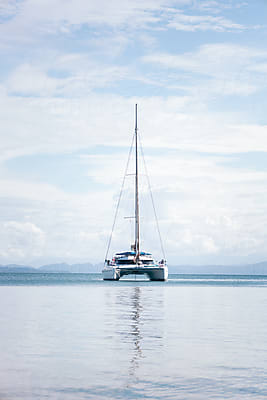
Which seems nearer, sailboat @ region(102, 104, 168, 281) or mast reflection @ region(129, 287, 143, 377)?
mast reflection @ region(129, 287, 143, 377)

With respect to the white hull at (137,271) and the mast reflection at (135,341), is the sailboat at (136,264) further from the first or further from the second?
the mast reflection at (135,341)

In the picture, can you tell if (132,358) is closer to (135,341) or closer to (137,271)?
(135,341)

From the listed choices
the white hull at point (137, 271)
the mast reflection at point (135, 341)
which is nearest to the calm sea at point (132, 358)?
the mast reflection at point (135, 341)

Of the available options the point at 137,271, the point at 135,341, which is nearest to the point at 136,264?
the point at 137,271

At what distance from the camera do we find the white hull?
419 feet

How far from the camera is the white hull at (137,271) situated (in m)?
128

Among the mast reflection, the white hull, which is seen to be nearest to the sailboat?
the white hull

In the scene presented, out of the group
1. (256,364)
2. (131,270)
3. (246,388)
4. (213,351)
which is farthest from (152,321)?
(131,270)

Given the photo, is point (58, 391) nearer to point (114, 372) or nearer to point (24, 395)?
point (24, 395)

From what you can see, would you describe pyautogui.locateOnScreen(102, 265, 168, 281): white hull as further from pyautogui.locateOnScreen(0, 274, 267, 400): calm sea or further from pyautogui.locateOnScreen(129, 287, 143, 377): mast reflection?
pyautogui.locateOnScreen(0, 274, 267, 400): calm sea

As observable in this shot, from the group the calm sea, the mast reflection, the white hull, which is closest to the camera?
the calm sea

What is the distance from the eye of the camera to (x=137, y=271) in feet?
417

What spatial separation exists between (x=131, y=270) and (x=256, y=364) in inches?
4241

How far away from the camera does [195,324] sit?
35719 mm
